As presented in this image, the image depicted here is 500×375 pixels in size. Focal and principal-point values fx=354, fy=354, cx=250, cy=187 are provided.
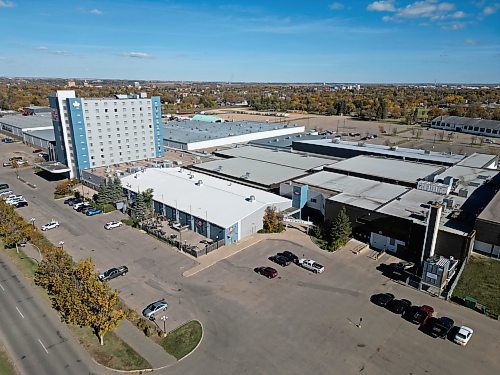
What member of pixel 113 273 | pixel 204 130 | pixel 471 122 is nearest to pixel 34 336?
pixel 113 273

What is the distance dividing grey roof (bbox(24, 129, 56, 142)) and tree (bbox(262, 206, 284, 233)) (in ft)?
220

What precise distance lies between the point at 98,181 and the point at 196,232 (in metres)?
25.2

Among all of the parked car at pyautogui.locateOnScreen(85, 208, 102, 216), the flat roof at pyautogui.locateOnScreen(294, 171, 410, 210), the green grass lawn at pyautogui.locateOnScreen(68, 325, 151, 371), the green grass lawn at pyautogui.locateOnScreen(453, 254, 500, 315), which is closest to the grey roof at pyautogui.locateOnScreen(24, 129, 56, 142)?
the parked car at pyautogui.locateOnScreen(85, 208, 102, 216)

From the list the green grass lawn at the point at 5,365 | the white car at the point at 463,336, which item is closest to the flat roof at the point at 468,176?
the white car at the point at 463,336

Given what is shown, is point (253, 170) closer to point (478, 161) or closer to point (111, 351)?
point (478, 161)

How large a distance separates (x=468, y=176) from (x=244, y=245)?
3488 centimetres

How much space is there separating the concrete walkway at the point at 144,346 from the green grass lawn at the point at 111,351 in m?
0.29

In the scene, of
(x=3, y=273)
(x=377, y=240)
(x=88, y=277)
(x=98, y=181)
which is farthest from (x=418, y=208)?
(x=98, y=181)

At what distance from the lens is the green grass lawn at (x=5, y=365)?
21172 millimetres

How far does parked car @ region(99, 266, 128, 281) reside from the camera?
31.4 m

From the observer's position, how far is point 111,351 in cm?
2291

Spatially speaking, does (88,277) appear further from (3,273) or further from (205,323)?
(3,273)

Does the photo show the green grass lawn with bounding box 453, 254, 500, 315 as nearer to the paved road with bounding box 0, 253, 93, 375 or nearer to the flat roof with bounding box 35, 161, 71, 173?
the paved road with bounding box 0, 253, 93, 375

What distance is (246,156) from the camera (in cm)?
6681
